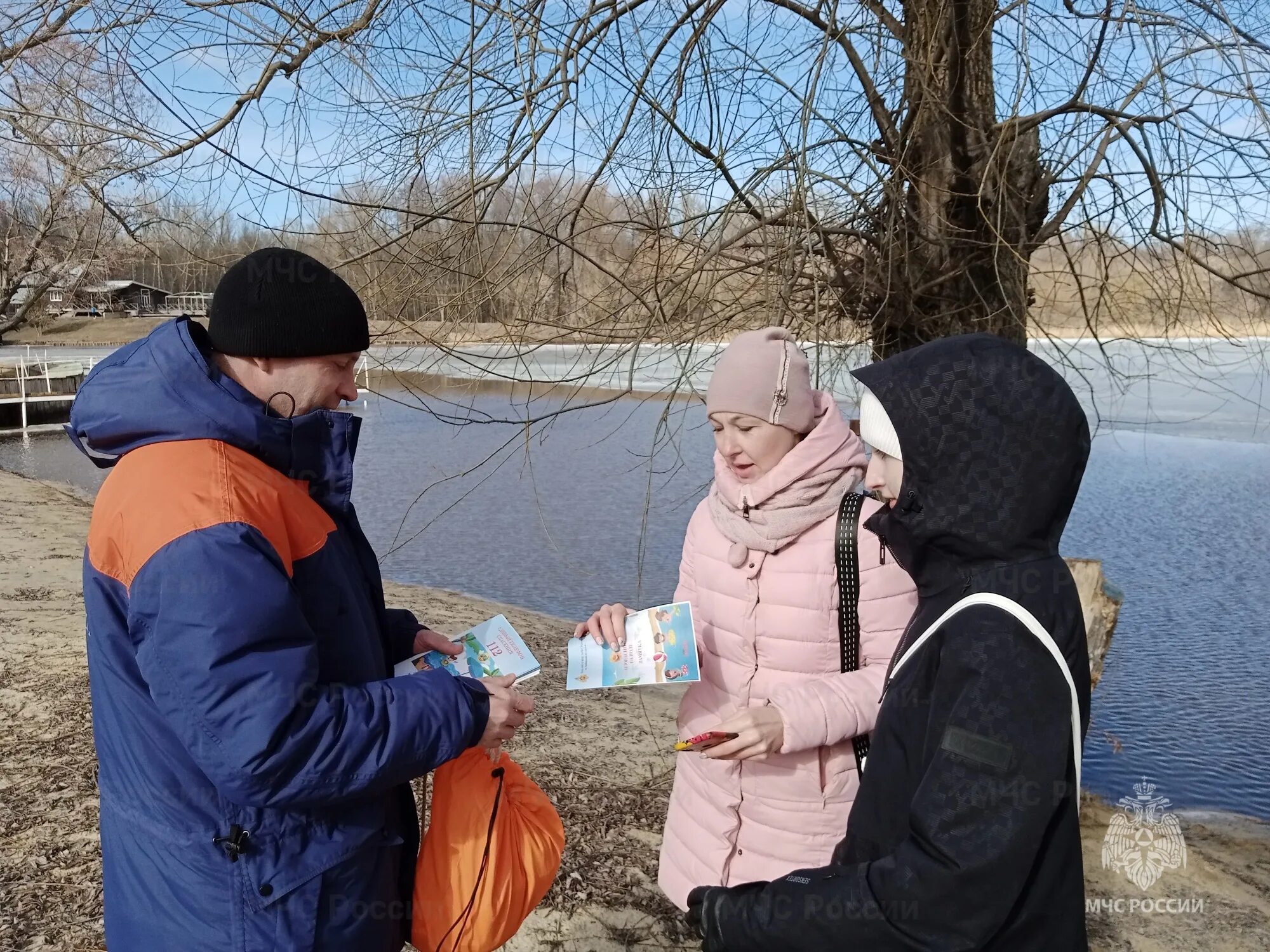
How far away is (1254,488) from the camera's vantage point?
11.1 metres

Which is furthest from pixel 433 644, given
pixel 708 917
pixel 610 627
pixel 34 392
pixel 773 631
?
pixel 34 392

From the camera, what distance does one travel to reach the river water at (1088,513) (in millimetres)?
4375

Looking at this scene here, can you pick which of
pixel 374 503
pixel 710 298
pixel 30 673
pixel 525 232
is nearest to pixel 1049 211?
pixel 710 298

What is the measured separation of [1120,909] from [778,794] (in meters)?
2.43

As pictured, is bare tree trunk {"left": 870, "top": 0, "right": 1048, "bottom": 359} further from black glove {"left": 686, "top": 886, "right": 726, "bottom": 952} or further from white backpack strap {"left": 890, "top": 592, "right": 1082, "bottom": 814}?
black glove {"left": 686, "top": 886, "right": 726, "bottom": 952}

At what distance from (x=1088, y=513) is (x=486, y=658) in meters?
9.71

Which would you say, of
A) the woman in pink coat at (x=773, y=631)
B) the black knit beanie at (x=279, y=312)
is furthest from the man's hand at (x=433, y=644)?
the black knit beanie at (x=279, y=312)

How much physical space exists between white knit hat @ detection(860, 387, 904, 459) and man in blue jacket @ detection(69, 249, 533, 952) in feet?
2.59

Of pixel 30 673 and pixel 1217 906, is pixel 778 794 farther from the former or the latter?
pixel 30 673

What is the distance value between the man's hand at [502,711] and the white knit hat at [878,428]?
75 centimetres

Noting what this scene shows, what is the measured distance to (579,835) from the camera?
4.03 meters

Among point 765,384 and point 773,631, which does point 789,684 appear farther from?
point 765,384

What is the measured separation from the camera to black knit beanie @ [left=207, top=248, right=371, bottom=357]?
5.49 feet

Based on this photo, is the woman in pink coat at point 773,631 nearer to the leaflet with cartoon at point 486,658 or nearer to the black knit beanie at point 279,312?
the leaflet with cartoon at point 486,658
